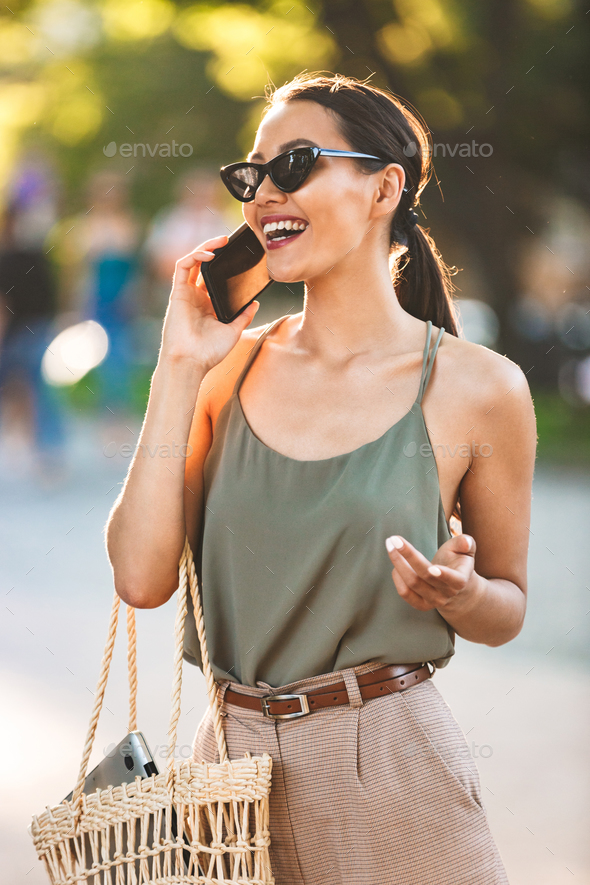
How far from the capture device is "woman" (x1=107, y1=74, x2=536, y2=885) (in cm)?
118

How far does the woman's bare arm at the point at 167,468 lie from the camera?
4.12 feet

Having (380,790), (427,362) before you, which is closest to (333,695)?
(380,790)

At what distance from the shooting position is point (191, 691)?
13.2 feet

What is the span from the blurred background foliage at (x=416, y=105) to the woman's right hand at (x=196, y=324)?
6.33m

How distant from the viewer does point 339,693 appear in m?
1.18

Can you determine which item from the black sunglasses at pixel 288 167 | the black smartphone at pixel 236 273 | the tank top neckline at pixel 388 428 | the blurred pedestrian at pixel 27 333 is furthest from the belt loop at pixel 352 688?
the blurred pedestrian at pixel 27 333

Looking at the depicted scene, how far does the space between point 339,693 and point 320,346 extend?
0.56 m

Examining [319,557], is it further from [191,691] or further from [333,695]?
[191,691]

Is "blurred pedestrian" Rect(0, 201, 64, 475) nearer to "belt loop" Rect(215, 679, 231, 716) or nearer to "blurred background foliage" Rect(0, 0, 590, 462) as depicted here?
"blurred background foliage" Rect(0, 0, 590, 462)

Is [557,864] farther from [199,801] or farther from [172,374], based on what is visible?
[172,374]

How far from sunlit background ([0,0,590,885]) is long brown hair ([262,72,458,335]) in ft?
9.63

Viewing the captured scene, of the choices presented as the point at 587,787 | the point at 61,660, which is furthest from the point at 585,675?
the point at 61,660

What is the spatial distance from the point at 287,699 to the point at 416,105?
7083mm

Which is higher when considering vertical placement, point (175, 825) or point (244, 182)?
point (244, 182)
